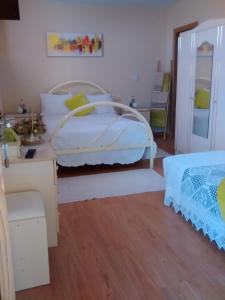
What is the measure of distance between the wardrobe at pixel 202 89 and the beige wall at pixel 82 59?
169 centimetres

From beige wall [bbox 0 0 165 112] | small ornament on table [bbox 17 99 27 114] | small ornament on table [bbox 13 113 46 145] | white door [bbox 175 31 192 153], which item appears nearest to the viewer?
small ornament on table [bbox 13 113 46 145]

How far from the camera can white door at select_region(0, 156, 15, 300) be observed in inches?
54.0

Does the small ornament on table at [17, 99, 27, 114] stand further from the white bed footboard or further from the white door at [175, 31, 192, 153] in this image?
the white door at [175, 31, 192, 153]

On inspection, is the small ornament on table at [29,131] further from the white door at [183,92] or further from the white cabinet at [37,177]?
the white door at [183,92]

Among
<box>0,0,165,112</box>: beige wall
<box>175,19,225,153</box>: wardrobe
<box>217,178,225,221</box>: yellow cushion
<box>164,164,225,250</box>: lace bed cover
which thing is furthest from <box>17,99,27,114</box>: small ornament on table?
<box>217,178,225,221</box>: yellow cushion

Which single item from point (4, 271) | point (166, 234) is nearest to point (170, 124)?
point (166, 234)

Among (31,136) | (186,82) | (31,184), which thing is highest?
(186,82)

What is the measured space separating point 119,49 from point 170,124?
1.71 m

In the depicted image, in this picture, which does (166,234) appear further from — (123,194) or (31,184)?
(31,184)

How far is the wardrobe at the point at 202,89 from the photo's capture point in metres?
3.32

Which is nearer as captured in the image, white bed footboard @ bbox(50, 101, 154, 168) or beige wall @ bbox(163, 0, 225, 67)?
white bed footboard @ bbox(50, 101, 154, 168)

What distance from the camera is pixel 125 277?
1797 mm

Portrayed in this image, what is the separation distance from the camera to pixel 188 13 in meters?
4.75

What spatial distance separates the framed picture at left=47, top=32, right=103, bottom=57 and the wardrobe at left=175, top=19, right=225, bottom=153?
182 centimetres
